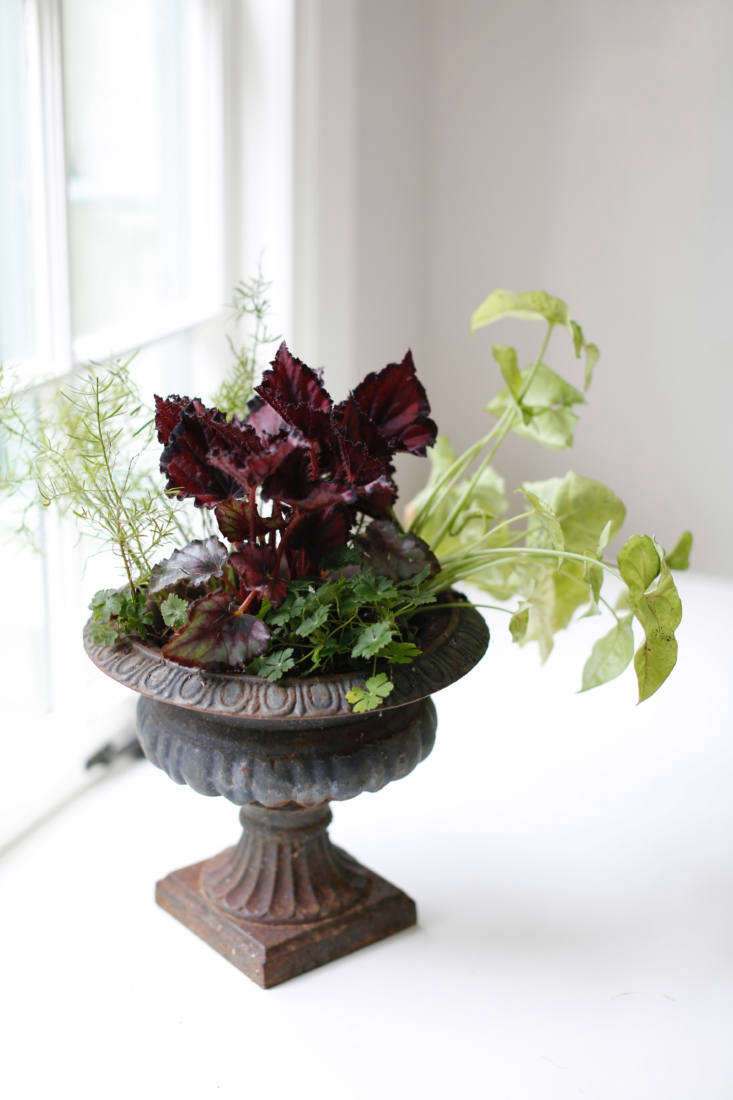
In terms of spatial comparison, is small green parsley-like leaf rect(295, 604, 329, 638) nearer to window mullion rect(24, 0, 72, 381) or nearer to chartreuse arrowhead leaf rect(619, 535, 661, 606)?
chartreuse arrowhead leaf rect(619, 535, 661, 606)

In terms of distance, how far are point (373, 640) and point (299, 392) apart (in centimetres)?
24

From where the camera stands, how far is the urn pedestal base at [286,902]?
1272mm

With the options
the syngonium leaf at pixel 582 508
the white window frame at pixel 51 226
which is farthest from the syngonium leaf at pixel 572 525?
the white window frame at pixel 51 226

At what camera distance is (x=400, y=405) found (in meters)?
1.20

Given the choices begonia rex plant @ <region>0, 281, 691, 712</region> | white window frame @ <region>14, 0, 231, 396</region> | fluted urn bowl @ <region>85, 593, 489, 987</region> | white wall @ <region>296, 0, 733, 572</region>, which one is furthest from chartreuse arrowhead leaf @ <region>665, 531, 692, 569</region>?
white wall @ <region>296, 0, 733, 572</region>

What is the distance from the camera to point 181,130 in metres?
1.87

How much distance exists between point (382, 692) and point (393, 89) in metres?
1.62

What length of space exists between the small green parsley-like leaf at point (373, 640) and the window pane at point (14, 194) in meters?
0.66

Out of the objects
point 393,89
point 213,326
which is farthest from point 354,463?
point 393,89

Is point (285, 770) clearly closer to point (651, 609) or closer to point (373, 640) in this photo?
point (373, 640)

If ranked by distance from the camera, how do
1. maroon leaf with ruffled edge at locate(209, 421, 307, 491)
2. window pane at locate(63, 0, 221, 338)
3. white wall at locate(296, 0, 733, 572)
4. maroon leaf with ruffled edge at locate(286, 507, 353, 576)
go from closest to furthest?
maroon leaf with ruffled edge at locate(209, 421, 307, 491) < maroon leaf with ruffled edge at locate(286, 507, 353, 576) < window pane at locate(63, 0, 221, 338) < white wall at locate(296, 0, 733, 572)

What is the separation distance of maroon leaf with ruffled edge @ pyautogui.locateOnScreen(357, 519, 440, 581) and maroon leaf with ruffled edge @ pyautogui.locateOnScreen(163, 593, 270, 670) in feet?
0.45

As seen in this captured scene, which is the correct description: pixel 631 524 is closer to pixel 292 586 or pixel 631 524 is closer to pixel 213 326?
pixel 213 326

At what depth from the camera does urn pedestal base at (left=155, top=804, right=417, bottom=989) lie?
4.17 feet
